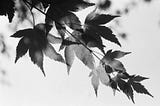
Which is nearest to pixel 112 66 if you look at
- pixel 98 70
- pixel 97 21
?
pixel 98 70

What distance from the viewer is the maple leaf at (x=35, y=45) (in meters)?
0.79

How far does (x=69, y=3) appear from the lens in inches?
31.0

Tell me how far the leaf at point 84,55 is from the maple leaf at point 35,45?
0.19ft

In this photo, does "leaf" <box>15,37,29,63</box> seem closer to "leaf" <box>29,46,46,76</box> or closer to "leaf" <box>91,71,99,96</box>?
"leaf" <box>29,46,46,76</box>

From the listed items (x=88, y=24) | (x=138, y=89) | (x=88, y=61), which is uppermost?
(x=88, y=24)

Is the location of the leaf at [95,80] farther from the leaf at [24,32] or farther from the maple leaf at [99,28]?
the leaf at [24,32]

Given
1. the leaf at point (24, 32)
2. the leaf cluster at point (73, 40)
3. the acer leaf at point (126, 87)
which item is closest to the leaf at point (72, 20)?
the leaf cluster at point (73, 40)

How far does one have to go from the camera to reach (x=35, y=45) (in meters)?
0.80

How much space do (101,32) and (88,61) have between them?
98 millimetres

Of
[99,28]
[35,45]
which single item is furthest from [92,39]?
[35,45]

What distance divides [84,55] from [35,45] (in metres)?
0.15

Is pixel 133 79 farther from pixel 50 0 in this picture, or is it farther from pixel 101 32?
pixel 50 0

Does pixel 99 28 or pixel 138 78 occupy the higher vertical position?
pixel 99 28

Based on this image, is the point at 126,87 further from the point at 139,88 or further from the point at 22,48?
the point at 22,48
